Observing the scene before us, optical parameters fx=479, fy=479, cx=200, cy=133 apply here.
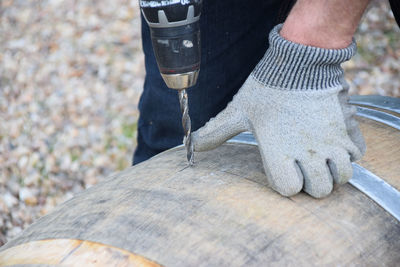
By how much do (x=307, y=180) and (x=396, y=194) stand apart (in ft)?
0.82

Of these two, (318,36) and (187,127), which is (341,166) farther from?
(187,127)

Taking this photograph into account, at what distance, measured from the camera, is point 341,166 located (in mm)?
1261

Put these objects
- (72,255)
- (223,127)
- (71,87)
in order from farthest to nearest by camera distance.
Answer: (71,87), (223,127), (72,255)

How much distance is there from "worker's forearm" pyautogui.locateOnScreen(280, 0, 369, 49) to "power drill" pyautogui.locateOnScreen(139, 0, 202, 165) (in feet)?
0.89

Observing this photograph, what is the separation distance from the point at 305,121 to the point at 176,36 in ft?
1.36

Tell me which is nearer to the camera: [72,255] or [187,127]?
[72,255]

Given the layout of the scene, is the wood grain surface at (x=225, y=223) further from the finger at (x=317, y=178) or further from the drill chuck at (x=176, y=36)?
the drill chuck at (x=176, y=36)

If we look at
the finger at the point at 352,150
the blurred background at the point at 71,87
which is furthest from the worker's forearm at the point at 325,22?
the blurred background at the point at 71,87

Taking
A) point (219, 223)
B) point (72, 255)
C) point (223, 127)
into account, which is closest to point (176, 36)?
point (223, 127)

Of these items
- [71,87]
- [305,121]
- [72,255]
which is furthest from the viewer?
[71,87]

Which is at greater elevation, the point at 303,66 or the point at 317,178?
the point at 303,66

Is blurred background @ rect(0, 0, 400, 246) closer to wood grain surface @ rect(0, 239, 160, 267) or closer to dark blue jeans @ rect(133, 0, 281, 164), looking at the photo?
dark blue jeans @ rect(133, 0, 281, 164)

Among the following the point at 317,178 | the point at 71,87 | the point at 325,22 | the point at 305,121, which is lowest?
the point at 71,87

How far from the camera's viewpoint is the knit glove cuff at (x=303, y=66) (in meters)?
1.27
